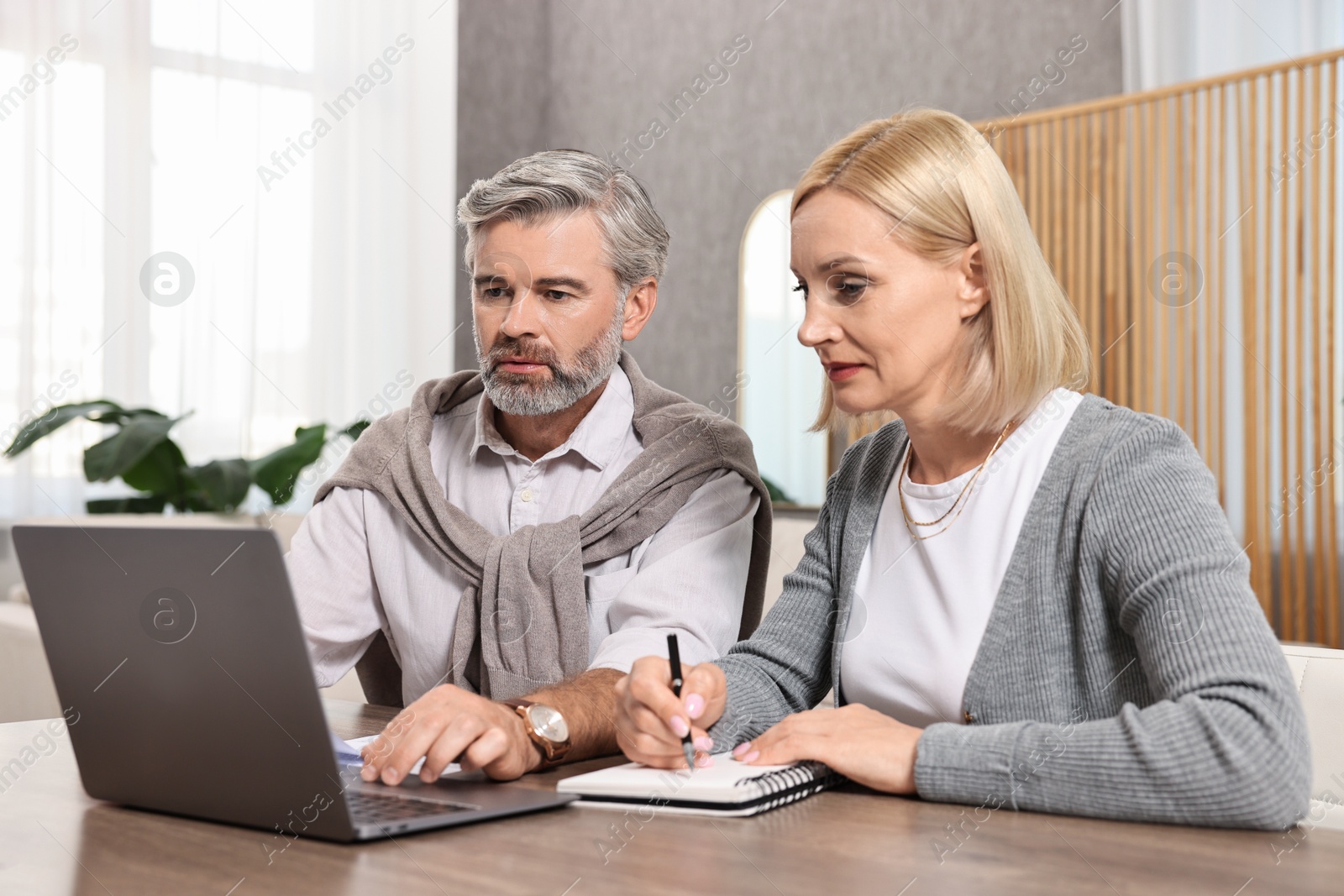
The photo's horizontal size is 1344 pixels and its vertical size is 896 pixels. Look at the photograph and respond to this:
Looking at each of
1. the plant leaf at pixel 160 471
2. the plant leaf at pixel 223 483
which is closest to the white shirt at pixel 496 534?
the plant leaf at pixel 223 483

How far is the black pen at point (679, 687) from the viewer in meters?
1.09

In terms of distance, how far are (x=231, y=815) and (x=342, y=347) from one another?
4222mm

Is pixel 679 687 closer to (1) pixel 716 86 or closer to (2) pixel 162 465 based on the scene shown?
(2) pixel 162 465

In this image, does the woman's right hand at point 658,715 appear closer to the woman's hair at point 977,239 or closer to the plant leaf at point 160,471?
the woman's hair at point 977,239

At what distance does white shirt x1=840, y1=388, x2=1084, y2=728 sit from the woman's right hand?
9.8 inches

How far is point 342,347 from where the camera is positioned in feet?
16.4

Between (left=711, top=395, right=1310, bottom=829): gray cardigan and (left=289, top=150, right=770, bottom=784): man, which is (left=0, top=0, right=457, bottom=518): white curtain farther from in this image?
(left=711, top=395, right=1310, bottom=829): gray cardigan

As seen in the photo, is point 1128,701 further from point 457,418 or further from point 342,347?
point 342,347

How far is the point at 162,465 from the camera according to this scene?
12.4 feet

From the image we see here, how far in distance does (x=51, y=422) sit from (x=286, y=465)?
0.67m

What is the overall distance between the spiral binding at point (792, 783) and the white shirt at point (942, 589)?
0.73 feet

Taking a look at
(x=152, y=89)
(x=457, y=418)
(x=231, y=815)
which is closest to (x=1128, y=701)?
(x=231, y=815)

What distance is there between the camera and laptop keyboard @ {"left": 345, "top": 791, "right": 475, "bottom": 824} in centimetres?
95

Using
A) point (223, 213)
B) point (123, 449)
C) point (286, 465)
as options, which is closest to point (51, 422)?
point (123, 449)
